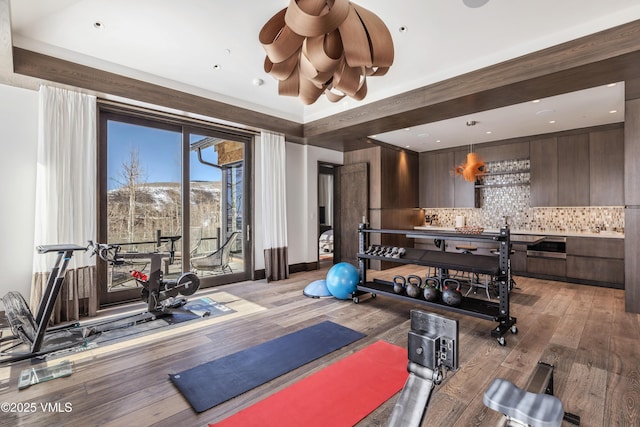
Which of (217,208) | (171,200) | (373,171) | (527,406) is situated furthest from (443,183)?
(527,406)

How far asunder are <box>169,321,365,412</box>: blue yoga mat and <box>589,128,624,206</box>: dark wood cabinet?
5.77 meters

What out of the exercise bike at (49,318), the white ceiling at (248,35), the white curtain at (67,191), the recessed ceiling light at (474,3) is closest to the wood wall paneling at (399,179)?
the white ceiling at (248,35)

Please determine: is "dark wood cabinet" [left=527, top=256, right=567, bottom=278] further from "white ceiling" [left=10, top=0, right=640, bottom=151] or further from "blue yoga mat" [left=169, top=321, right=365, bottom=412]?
"blue yoga mat" [left=169, top=321, right=365, bottom=412]

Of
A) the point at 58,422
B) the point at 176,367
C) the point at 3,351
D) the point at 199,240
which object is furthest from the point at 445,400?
the point at 199,240

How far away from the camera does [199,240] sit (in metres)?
5.45

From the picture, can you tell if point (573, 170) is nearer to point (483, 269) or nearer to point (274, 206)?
point (483, 269)

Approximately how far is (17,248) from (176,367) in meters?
2.79

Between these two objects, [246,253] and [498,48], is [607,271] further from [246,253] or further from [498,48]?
[246,253]

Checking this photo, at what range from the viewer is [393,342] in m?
3.23

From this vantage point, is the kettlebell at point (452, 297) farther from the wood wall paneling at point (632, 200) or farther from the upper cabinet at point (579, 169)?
the upper cabinet at point (579, 169)

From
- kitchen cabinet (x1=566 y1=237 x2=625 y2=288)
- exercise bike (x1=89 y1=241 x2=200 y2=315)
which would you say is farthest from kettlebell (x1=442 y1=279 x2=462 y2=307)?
kitchen cabinet (x1=566 y1=237 x2=625 y2=288)

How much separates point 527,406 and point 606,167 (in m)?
6.77

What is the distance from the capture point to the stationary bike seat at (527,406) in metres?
1.11

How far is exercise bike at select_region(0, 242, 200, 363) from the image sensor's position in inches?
117
